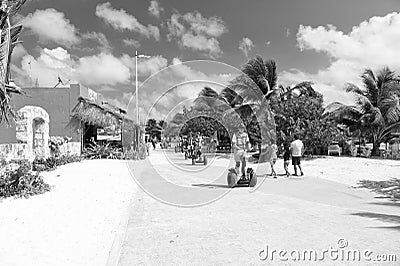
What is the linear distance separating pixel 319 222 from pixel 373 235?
1162 millimetres

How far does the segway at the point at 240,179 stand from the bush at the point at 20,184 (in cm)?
546

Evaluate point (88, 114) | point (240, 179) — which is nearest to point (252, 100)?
point (88, 114)

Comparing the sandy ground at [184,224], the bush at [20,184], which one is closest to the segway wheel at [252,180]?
the sandy ground at [184,224]

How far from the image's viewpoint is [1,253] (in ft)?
16.0

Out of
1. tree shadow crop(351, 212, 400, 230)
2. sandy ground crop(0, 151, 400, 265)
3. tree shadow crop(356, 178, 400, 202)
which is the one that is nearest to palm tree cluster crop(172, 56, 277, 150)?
tree shadow crop(356, 178, 400, 202)

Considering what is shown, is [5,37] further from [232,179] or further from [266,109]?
[266,109]

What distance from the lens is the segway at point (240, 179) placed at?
11.7 m

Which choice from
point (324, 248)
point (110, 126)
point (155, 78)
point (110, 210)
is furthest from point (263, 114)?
point (324, 248)

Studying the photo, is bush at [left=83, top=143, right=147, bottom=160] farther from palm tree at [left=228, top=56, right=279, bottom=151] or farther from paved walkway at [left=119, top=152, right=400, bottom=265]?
paved walkway at [left=119, top=152, right=400, bottom=265]

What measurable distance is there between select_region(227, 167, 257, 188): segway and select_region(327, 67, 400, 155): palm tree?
1623 cm

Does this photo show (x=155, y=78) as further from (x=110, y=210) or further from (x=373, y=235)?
(x=373, y=235)

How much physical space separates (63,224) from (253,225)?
3472 millimetres

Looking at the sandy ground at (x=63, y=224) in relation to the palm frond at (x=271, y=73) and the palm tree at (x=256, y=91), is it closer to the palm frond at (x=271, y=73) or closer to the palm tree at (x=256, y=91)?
the palm tree at (x=256, y=91)

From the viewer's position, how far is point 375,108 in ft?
82.0
